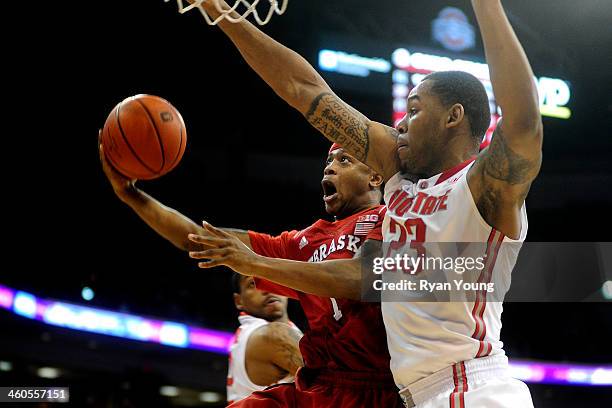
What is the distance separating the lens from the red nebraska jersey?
308 centimetres

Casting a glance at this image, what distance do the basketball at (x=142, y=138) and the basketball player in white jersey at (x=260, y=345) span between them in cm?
128

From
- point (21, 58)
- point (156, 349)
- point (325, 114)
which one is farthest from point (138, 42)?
point (325, 114)

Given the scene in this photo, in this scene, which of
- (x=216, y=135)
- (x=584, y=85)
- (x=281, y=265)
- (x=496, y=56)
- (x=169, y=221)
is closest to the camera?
(x=496, y=56)

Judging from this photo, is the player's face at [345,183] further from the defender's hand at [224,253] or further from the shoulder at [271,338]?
the defender's hand at [224,253]

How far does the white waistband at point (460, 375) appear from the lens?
244cm

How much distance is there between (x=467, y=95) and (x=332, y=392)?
1305 mm

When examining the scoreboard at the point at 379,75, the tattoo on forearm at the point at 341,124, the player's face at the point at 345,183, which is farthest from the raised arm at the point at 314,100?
the scoreboard at the point at 379,75

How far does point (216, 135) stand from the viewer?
44.4 ft

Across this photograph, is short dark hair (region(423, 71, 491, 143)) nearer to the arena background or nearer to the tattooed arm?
the tattooed arm

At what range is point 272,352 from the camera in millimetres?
4285

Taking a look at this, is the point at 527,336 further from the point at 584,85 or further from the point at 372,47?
the point at 372,47

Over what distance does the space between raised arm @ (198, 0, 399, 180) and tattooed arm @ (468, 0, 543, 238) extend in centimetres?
58

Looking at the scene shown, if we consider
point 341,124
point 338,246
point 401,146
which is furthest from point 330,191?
point 401,146

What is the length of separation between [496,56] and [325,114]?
2.84 ft
